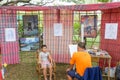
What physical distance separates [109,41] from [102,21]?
0.64 meters

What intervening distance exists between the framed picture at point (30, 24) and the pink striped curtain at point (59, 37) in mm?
1135

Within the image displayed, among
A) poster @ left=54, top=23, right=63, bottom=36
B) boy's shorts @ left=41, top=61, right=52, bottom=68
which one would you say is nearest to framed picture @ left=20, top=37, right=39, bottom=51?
poster @ left=54, top=23, right=63, bottom=36

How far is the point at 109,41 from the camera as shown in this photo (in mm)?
7289

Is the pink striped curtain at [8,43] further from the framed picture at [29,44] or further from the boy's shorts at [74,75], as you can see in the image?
the boy's shorts at [74,75]

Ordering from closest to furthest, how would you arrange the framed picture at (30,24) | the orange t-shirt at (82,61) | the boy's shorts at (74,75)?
the orange t-shirt at (82,61) < the boy's shorts at (74,75) < the framed picture at (30,24)

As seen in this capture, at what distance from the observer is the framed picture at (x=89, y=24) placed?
802cm

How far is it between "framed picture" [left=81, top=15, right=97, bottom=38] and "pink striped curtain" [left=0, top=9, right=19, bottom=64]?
2.30 m

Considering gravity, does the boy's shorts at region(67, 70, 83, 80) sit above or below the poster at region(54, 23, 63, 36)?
below

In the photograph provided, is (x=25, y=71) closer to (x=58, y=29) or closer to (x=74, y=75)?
(x=58, y=29)

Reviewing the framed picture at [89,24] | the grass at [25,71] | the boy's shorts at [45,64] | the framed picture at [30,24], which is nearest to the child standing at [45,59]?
the boy's shorts at [45,64]

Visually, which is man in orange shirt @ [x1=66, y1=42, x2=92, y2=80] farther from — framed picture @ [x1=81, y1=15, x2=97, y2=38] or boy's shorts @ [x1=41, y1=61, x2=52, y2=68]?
framed picture @ [x1=81, y1=15, x2=97, y2=38]

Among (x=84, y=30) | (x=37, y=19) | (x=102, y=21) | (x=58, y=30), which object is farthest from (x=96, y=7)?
(x=37, y=19)

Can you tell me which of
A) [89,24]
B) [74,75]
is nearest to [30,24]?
[89,24]

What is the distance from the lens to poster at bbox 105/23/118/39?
6.87 metres
